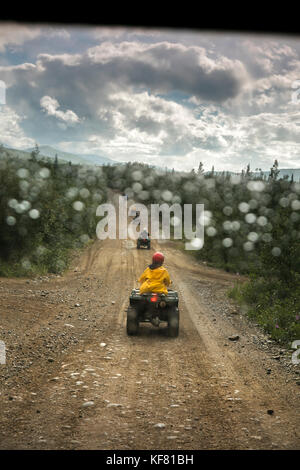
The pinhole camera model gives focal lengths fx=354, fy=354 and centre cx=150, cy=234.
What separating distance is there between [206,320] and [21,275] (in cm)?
850

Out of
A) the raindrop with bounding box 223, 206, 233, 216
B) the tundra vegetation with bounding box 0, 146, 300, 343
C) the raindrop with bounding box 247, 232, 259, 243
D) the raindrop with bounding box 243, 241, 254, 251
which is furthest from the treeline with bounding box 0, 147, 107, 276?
the raindrop with bounding box 247, 232, 259, 243

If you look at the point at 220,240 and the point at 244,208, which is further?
the point at 244,208

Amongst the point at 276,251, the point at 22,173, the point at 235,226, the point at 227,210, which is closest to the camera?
the point at 276,251

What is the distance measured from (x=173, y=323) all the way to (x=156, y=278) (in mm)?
1090

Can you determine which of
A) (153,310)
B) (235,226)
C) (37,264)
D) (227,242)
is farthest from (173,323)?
(235,226)

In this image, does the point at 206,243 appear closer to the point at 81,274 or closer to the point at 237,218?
the point at 237,218

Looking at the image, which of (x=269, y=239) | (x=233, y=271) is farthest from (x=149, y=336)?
(x=233, y=271)

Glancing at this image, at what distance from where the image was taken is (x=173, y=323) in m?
8.03

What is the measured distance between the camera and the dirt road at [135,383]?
3740mm

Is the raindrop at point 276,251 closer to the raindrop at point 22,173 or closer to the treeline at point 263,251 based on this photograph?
the treeline at point 263,251

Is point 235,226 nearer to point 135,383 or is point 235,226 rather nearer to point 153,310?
point 153,310

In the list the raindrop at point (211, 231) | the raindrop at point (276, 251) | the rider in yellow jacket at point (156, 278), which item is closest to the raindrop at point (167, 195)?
the raindrop at point (211, 231)
